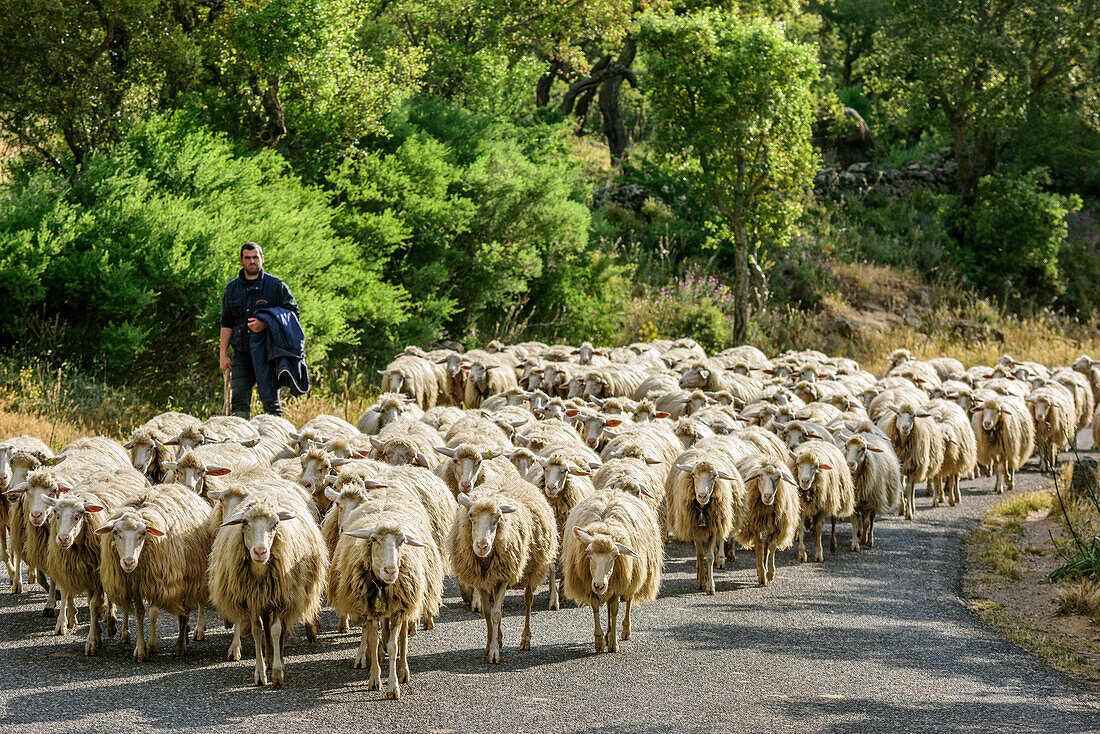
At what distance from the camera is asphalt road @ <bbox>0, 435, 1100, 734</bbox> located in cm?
688

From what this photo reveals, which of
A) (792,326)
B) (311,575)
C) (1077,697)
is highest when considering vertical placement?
(792,326)

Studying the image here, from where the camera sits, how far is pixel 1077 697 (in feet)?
25.0

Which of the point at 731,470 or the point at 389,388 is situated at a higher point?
the point at 389,388

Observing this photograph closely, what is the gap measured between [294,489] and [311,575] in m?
1.22

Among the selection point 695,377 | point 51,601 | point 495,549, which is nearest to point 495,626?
point 495,549

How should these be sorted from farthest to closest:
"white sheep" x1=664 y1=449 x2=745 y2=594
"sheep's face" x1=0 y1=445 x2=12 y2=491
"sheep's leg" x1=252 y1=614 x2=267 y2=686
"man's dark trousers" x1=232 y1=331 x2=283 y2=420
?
"man's dark trousers" x1=232 y1=331 x2=283 y2=420, "white sheep" x1=664 y1=449 x2=745 y2=594, "sheep's face" x1=0 y1=445 x2=12 y2=491, "sheep's leg" x1=252 y1=614 x2=267 y2=686

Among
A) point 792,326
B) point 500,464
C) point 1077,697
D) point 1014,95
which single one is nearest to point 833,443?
point 500,464

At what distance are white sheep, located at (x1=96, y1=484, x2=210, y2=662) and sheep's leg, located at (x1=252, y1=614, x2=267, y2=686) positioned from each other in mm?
912

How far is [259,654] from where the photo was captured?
24.5 feet

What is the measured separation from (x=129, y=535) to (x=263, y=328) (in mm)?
4635

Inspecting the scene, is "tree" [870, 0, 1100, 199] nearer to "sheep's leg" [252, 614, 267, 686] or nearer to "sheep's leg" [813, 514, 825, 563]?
"sheep's leg" [813, 514, 825, 563]

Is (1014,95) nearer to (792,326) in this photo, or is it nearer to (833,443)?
(792,326)

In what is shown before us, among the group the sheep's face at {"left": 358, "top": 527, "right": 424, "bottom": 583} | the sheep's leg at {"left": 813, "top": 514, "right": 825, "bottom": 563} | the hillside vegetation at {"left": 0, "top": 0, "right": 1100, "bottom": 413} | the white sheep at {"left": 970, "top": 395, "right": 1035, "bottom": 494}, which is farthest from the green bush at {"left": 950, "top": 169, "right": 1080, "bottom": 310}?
the sheep's face at {"left": 358, "top": 527, "right": 424, "bottom": 583}

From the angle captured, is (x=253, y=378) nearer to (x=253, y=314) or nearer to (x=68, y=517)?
(x=253, y=314)
